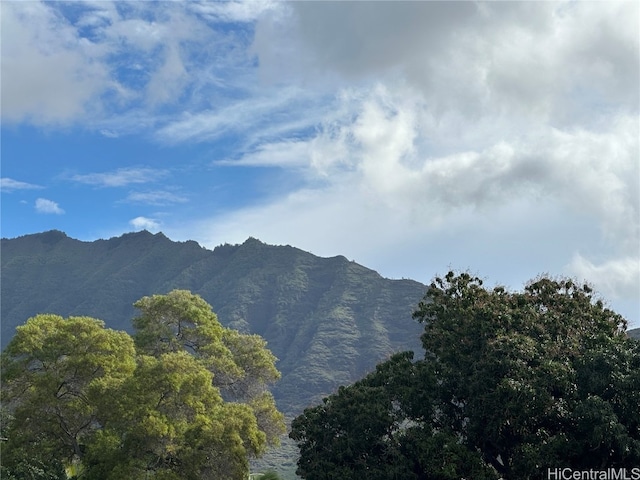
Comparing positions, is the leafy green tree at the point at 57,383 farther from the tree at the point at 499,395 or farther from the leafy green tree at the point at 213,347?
the tree at the point at 499,395

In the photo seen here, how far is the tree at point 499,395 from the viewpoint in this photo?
19.4 meters

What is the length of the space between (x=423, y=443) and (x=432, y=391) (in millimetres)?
2320

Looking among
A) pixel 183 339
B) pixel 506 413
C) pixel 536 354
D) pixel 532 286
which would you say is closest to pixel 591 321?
pixel 532 286

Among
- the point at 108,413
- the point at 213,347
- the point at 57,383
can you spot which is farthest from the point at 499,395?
the point at 213,347

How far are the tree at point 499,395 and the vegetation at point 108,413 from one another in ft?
11.7

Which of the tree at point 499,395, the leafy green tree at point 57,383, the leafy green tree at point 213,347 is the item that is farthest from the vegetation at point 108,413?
the leafy green tree at point 213,347

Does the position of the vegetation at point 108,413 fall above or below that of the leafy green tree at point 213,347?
below

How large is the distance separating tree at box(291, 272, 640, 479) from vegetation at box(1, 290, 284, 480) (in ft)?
11.7

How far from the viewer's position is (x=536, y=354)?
21516 millimetres

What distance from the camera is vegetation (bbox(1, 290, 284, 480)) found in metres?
24.1

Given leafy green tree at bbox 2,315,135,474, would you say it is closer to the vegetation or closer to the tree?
the vegetation

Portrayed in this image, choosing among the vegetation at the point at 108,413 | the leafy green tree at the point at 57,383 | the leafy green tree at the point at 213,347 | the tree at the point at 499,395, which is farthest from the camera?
the leafy green tree at the point at 213,347

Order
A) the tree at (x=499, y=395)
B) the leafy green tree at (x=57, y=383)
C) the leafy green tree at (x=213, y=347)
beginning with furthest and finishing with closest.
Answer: the leafy green tree at (x=213, y=347) → the leafy green tree at (x=57, y=383) → the tree at (x=499, y=395)

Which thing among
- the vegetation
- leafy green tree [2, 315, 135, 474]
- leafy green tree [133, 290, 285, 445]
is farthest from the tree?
leafy green tree [133, 290, 285, 445]
